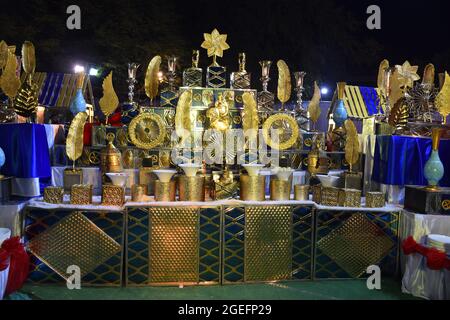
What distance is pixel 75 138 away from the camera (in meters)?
4.02

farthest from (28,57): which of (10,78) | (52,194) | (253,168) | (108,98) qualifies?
(253,168)

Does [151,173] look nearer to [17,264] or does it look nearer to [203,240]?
[203,240]

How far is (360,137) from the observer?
15.8 ft

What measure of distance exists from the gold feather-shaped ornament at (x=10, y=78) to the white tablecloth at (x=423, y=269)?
4147 mm

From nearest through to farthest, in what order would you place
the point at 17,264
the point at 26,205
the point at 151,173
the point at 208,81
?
1. the point at 17,264
2. the point at 26,205
3. the point at 151,173
4. the point at 208,81

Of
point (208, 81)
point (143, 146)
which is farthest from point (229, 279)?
point (208, 81)

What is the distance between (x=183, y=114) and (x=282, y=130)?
1121mm

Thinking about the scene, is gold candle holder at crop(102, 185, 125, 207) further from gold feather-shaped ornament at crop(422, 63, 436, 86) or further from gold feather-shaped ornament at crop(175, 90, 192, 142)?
gold feather-shaped ornament at crop(422, 63, 436, 86)

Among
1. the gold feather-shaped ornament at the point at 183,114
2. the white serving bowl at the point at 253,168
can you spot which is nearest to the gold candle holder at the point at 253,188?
the white serving bowl at the point at 253,168

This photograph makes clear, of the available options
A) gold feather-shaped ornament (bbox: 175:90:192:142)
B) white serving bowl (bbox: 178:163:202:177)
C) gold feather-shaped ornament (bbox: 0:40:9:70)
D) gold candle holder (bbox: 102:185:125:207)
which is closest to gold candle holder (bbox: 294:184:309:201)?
white serving bowl (bbox: 178:163:202:177)

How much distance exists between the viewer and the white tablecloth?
3240mm

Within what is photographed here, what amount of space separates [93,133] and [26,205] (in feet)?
3.75

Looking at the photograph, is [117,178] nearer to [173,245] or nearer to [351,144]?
[173,245]

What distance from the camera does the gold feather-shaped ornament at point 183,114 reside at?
4.12 meters
